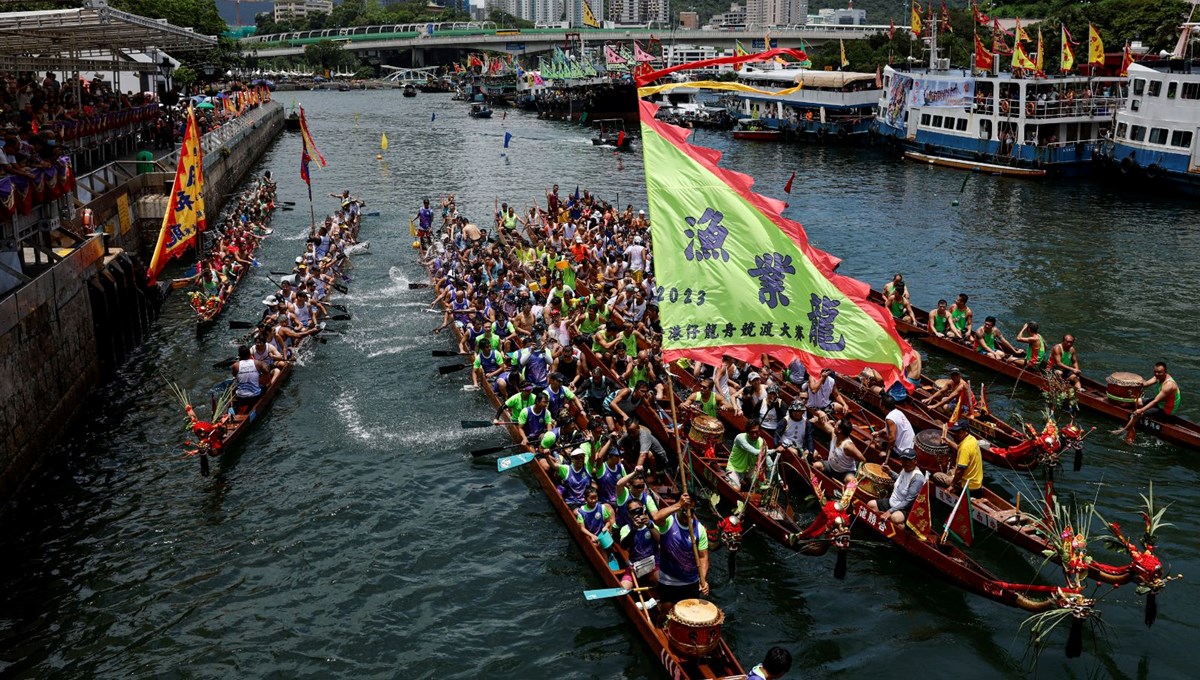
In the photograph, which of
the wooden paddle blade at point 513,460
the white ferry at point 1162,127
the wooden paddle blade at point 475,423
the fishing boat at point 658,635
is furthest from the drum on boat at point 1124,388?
the white ferry at point 1162,127

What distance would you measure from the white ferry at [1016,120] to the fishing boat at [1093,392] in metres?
41.7

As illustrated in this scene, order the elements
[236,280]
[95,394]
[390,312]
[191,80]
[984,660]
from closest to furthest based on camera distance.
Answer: [984,660] < [95,394] < [390,312] < [236,280] < [191,80]

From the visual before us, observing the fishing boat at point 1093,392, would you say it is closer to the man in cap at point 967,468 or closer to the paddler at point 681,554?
the man in cap at point 967,468

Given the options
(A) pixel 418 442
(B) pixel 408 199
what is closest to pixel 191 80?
(B) pixel 408 199

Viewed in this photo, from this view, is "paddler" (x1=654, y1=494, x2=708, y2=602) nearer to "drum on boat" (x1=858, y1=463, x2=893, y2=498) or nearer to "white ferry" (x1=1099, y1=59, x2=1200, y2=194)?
"drum on boat" (x1=858, y1=463, x2=893, y2=498)

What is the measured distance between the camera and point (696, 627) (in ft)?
40.6

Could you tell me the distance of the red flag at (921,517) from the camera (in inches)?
615

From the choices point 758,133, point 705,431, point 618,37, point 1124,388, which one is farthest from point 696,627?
point 618,37

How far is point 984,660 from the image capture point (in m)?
14.4

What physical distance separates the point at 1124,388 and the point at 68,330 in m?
25.3

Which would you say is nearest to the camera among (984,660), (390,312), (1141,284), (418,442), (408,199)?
(984,660)

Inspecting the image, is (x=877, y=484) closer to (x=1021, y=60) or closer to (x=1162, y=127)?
(x=1162, y=127)

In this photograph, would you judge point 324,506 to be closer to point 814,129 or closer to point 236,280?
point 236,280

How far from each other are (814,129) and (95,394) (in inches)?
2968
